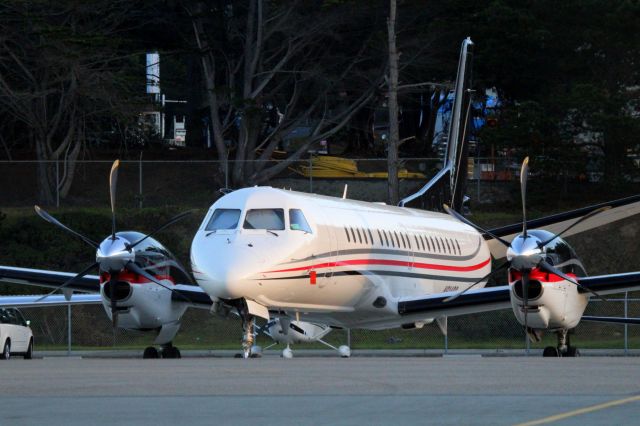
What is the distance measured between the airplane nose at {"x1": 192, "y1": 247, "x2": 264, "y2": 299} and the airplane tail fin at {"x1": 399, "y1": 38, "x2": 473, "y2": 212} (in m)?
12.8

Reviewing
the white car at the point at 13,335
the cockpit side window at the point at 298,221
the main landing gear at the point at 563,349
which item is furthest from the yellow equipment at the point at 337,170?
the cockpit side window at the point at 298,221

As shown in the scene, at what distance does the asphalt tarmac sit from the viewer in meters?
10.2

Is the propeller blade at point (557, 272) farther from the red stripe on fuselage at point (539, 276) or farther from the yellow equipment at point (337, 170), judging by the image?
the yellow equipment at point (337, 170)

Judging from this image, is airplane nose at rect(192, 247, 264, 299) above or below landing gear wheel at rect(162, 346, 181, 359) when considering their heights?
above

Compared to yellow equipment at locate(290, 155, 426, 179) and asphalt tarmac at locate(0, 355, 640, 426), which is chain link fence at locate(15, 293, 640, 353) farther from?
→ asphalt tarmac at locate(0, 355, 640, 426)

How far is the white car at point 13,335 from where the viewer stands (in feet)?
96.8

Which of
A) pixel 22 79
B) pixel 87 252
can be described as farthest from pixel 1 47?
pixel 87 252

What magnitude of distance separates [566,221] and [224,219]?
1716 centimetres

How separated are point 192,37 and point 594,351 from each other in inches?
953

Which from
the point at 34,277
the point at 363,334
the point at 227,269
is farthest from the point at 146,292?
the point at 363,334

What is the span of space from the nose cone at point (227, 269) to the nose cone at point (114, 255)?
3.05 meters

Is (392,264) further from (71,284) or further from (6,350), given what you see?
(6,350)

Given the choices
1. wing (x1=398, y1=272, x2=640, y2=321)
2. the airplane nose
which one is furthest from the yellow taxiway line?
wing (x1=398, y1=272, x2=640, y2=321)

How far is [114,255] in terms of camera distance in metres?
23.3
